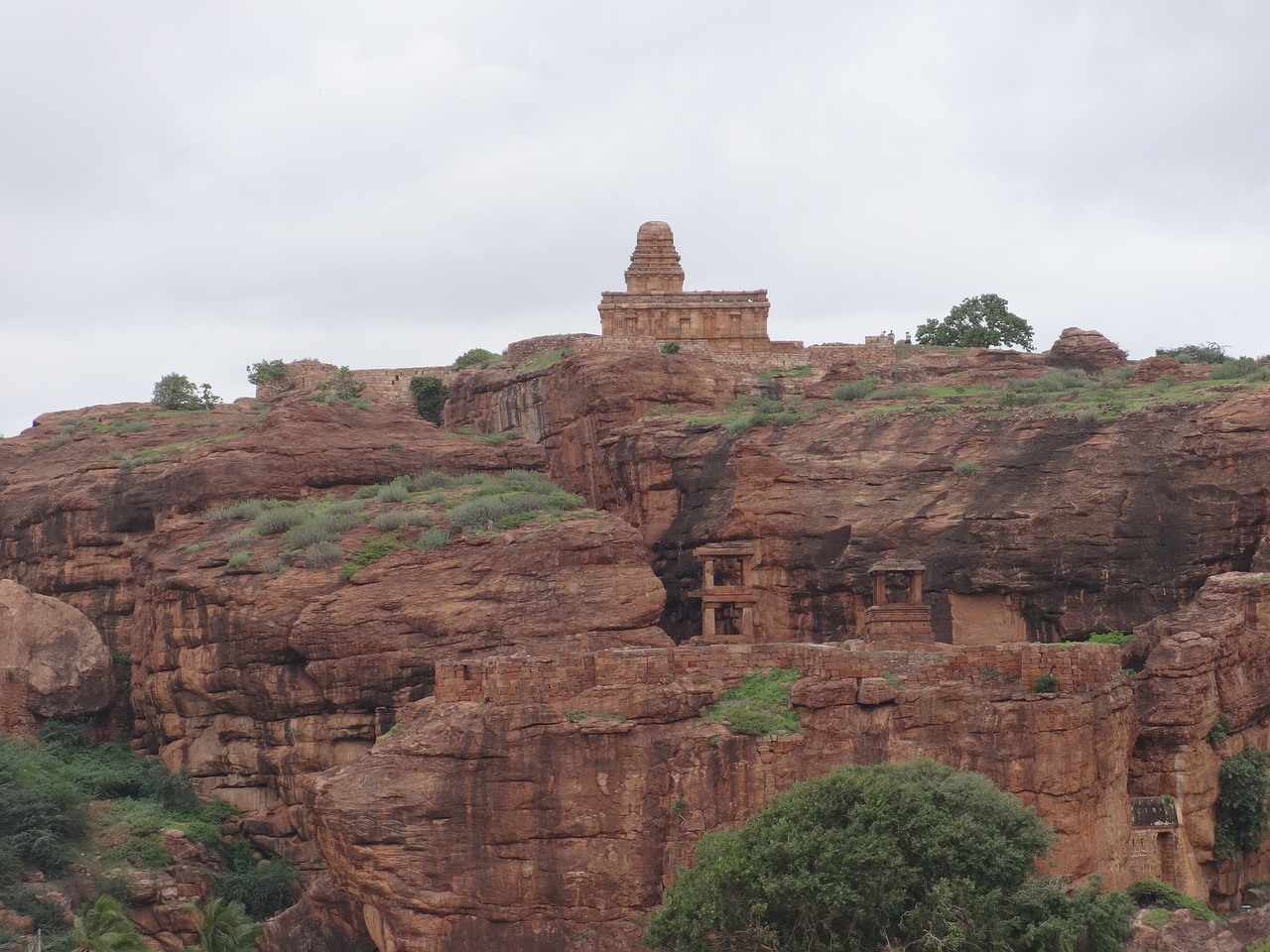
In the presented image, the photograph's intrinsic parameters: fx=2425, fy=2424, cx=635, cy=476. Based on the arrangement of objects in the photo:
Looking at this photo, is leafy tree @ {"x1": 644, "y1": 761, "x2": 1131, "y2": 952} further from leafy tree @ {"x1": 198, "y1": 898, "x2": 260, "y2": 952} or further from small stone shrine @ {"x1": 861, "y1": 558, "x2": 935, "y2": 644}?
leafy tree @ {"x1": 198, "y1": 898, "x2": 260, "y2": 952}

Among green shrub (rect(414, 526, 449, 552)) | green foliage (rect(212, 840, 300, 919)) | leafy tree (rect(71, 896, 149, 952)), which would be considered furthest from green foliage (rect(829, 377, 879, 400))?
leafy tree (rect(71, 896, 149, 952))

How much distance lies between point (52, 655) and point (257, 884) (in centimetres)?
1072

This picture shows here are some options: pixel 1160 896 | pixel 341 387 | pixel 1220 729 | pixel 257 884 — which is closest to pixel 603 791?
pixel 257 884

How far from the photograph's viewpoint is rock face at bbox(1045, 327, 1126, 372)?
76.2 m

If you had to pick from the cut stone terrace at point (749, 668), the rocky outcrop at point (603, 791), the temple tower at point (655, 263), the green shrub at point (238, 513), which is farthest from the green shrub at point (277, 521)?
the temple tower at point (655, 263)

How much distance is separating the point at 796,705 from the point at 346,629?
12537mm

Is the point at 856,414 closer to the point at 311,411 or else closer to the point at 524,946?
the point at 311,411

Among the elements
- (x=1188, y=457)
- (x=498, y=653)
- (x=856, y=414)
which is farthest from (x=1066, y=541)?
(x=498, y=653)

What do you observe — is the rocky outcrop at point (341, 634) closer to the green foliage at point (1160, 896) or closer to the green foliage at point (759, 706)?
the green foliage at point (759, 706)

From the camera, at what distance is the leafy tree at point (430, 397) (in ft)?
277

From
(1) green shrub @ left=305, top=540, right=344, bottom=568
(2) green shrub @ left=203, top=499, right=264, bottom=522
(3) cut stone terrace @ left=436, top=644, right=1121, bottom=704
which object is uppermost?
(2) green shrub @ left=203, top=499, right=264, bottom=522

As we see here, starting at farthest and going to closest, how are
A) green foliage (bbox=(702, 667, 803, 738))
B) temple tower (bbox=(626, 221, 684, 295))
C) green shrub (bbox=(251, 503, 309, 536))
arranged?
temple tower (bbox=(626, 221, 684, 295)) → green shrub (bbox=(251, 503, 309, 536)) → green foliage (bbox=(702, 667, 803, 738))

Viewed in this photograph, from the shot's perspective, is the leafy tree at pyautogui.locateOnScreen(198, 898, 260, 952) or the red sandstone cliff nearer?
the red sandstone cliff

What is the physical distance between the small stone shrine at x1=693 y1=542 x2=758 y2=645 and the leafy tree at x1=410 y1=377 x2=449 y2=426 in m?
23.0
